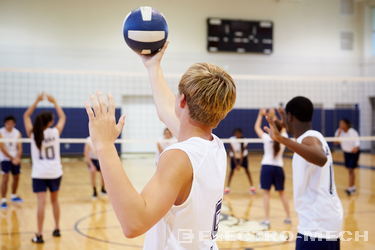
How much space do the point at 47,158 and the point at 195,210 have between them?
455 cm

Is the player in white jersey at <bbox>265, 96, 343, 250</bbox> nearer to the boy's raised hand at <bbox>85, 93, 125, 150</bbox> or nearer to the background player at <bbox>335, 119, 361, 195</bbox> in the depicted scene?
the boy's raised hand at <bbox>85, 93, 125, 150</bbox>

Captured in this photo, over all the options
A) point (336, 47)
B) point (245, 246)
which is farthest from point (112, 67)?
point (245, 246)

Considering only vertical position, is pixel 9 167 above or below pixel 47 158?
below

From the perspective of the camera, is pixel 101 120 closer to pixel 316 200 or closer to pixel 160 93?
pixel 160 93

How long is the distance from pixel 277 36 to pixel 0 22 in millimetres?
10499

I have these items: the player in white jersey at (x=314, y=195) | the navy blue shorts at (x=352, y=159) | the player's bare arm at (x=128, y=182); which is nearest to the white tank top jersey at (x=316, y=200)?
the player in white jersey at (x=314, y=195)

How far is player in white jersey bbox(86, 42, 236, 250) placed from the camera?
54.1 inches

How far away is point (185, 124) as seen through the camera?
1715 millimetres

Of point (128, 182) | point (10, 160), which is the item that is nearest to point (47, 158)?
point (10, 160)

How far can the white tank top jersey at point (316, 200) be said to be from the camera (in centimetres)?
300

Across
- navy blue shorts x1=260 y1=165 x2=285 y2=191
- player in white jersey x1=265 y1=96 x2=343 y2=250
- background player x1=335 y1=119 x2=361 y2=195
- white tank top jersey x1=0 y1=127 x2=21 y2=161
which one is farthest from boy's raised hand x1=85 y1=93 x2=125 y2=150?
background player x1=335 y1=119 x2=361 y2=195

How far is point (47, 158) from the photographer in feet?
18.9

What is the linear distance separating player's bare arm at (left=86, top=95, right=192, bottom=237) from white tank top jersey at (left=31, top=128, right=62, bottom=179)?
179 inches

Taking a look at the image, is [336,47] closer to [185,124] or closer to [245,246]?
[245,246]
